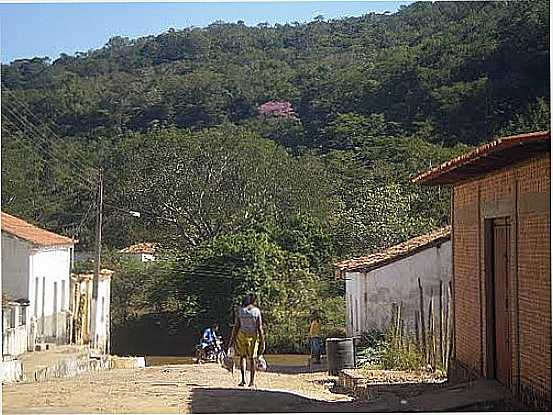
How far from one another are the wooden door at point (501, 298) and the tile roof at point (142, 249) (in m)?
28.0

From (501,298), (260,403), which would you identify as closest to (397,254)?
(501,298)

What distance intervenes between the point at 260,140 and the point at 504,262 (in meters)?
28.2

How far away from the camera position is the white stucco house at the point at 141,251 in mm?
38147

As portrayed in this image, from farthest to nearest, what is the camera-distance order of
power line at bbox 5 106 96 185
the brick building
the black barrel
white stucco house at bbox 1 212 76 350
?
power line at bbox 5 106 96 185 → white stucco house at bbox 1 212 76 350 → the black barrel → the brick building

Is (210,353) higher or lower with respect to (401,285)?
lower

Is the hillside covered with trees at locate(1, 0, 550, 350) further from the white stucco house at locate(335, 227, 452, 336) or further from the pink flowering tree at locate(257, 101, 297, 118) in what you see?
the white stucco house at locate(335, 227, 452, 336)

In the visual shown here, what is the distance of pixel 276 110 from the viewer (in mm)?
40219

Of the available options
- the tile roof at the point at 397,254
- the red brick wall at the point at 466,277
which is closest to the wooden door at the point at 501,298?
the red brick wall at the point at 466,277

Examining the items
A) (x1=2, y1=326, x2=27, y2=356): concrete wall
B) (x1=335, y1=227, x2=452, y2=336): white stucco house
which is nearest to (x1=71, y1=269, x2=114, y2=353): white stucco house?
(x1=2, y1=326, x2=27, y2=356): concrete wall

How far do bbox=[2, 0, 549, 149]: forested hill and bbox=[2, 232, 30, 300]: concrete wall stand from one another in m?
8.63

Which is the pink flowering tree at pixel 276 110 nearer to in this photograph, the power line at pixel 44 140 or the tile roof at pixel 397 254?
the power line at pixel 44 140

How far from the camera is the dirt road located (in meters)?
11.4

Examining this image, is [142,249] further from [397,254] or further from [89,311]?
[397,254]

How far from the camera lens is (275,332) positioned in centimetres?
2928
